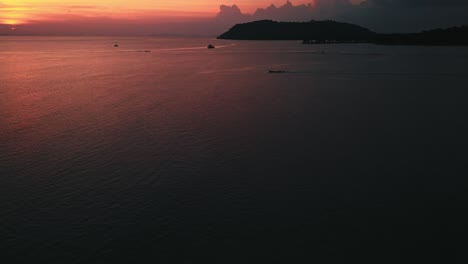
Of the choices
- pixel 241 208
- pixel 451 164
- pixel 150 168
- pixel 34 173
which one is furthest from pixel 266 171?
pixel 34 173

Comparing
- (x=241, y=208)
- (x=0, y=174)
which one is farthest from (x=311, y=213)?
(x=0, y=174)

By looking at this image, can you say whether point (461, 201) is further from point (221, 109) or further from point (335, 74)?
point (335, 74)

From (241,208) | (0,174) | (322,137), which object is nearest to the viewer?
(241,208)

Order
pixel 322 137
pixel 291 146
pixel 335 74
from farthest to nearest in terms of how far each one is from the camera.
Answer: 1. pixel 335 74
2. pixel 322 137
3. pixel 291 146

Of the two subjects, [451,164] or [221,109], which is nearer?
[451,164]

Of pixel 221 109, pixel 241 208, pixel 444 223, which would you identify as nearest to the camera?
pixel 444 223

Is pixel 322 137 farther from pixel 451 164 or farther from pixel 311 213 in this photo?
pixel 311 213
